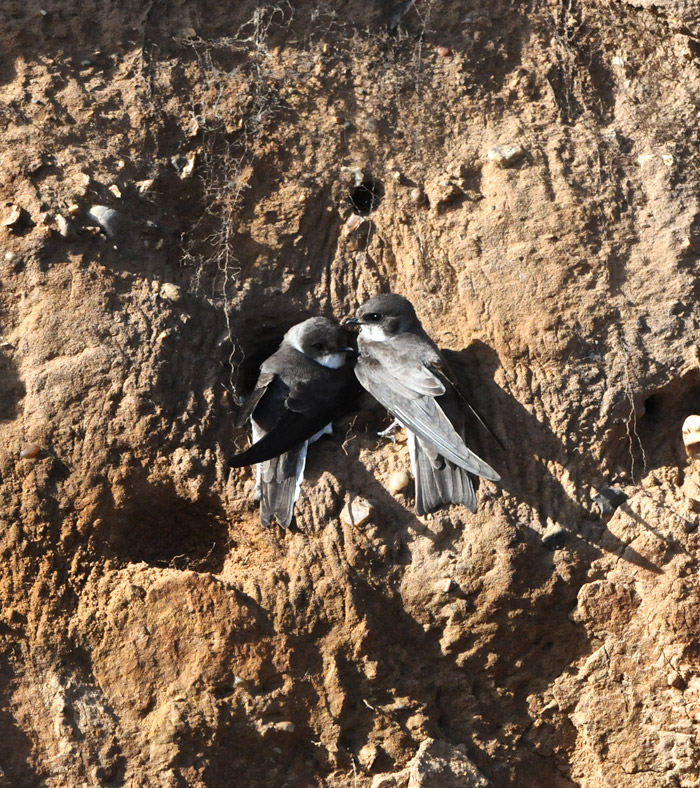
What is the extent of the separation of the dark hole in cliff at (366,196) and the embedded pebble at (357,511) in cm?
136

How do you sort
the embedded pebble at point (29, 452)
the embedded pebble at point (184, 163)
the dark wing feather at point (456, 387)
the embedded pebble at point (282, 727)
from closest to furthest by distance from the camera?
1. the embedded pebble at point (282, 727)
2. the embedded pebble at point (29, 452)
3. the dark wing feather at point (456, 387)
4. the embedded pebble at point (184, 163)

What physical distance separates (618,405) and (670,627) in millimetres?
843

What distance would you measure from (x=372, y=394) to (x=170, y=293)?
0.88 meters

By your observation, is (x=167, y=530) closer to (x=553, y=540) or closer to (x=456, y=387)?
(x=456, y=387)

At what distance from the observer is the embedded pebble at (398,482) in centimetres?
390

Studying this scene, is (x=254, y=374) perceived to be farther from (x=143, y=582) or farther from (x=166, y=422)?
(x=143, y=582)

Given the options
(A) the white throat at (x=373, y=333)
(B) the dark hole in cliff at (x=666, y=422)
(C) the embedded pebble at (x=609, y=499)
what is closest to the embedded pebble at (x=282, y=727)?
(C) the embedded pebble at (x=609, y=499)

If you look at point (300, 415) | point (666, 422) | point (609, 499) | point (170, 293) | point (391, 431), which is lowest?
point (609, 499)

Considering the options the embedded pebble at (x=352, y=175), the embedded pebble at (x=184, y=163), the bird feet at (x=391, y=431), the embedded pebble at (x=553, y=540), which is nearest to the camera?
the embedded pebble at (x=553, y=540)

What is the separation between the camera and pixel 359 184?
4.54 meters

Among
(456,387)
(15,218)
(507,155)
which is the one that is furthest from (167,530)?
(507,155)

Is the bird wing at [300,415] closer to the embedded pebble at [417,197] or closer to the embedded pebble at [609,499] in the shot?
the embedded pebble at [417,197]

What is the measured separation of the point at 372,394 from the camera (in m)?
4.17

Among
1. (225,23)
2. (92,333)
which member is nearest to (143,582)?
(92,333)
